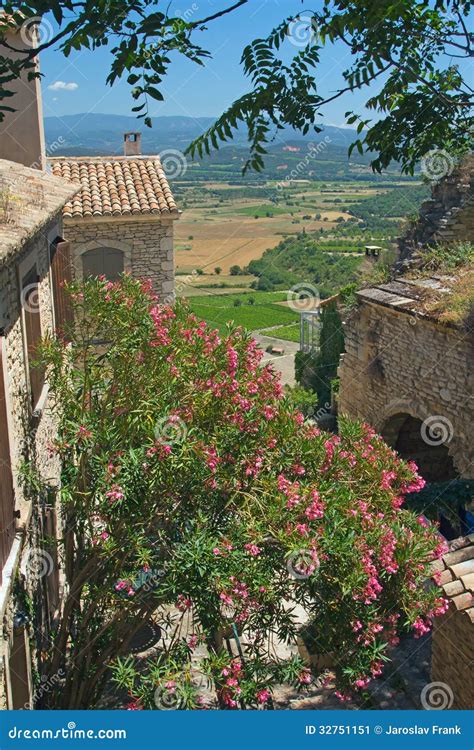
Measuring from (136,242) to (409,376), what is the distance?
7.89 metres

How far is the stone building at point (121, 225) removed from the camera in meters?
15.8

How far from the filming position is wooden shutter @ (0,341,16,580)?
5.20 meters

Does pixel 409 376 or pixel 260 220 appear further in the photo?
pixel 260 220

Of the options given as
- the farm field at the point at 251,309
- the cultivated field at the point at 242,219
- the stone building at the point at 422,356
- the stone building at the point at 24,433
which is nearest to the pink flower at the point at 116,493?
the stone building at the point at 24,433

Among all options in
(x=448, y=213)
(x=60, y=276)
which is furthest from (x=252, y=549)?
(x=448, y=213)

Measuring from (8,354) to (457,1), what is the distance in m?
4.33

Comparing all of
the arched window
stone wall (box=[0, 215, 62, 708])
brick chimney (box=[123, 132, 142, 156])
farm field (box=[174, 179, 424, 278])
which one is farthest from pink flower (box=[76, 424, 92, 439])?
farm field (box=[174, 179, 424, 278])

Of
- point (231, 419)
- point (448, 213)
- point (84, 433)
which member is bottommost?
point (84, 433)

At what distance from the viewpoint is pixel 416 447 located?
480 inches

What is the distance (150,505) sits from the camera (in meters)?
5.81

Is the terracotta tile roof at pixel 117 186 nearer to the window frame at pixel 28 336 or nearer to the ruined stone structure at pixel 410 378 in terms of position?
the ruined stone structure at pixel 410 378

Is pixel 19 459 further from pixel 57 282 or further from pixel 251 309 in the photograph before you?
pixel 251 309

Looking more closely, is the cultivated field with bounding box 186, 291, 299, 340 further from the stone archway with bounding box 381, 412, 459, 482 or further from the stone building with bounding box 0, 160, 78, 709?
the stone building with bounding box 0, 160, 78, 709

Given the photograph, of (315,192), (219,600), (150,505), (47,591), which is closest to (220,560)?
(219,600)
